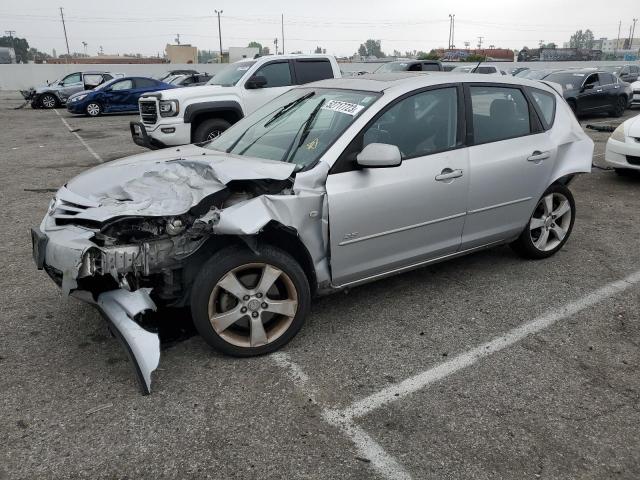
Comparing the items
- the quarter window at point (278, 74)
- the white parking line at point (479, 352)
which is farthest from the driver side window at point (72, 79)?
the white parking line at point (479, 352)

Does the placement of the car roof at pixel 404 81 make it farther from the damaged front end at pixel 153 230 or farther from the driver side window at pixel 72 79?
the driver side window at pixel 72 79

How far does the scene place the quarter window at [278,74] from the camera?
399 inches

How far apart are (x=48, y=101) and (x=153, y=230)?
78.8 ft

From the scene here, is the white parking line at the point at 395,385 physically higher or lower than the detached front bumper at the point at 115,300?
lower

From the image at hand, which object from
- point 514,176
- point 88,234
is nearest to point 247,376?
point 88,234

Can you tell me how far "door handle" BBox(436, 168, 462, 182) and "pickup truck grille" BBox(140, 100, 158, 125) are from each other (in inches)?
278

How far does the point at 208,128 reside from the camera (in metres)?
9.67

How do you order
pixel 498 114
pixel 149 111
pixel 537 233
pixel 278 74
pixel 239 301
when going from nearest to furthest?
pixel 239 301
pixel 498 114
pixel 537 233
pixel 149 111
pixel 278 74

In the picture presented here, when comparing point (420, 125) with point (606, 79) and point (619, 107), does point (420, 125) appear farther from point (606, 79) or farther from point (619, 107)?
point (619, 107)

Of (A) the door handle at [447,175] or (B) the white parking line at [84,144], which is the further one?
(B) the white parking line at [84,144]

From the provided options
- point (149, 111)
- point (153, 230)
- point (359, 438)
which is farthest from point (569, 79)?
point (359, 438)

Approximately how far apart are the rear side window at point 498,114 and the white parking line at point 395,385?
1.45m

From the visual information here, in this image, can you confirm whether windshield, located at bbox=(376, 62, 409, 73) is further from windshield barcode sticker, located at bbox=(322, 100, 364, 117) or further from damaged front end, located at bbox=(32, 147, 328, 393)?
damaged front end, located at bbox=(32, 147, 328, 393)

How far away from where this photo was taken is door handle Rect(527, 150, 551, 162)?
440 cm
